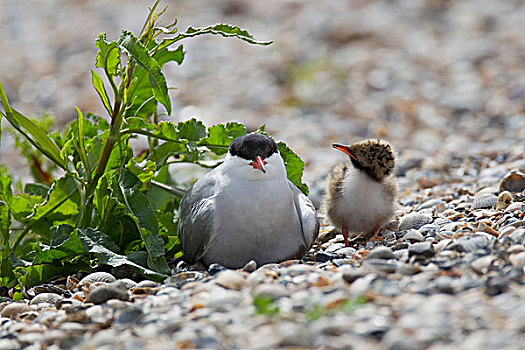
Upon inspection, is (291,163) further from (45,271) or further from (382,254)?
(45,271)

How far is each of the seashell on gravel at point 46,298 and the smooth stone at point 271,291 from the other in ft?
3.93

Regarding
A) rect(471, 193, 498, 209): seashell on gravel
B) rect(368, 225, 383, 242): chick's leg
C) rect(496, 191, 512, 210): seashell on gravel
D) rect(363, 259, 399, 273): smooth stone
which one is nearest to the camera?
rect(363, 259, 399, 273): smooth stone

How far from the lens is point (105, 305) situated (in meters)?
3.03

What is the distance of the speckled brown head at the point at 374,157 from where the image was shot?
4.18 metres

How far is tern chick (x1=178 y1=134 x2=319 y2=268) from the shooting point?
3711 mm

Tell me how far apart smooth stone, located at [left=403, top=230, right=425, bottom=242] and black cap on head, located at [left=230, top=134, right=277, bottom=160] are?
33.8 inches

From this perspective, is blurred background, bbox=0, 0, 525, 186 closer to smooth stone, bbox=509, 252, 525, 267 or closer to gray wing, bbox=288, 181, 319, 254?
gray wing, bbox=288, 181, 319, 254

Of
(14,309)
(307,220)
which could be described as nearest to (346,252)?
(307,220)

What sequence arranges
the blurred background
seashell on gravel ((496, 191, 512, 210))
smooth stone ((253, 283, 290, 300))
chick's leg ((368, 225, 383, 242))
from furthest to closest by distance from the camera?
the blurred background, seashell on gravel ((496, 191, 512, 210)), chick's leg ((368, 225, 383, 242)), smooth stone ((253, 283, 290, 300))

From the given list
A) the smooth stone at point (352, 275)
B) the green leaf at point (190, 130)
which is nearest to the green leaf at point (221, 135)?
the green leaf at point (190, 130)

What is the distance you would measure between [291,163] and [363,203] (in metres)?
0.48

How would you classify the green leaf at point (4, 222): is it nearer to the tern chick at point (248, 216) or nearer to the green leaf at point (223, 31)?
the tern chick at point (248, 216)

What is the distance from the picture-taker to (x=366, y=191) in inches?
166

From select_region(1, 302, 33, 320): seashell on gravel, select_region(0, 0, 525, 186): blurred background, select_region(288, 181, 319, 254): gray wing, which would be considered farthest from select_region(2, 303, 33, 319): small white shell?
select_region(0, 0, 525, 186): blurred background
